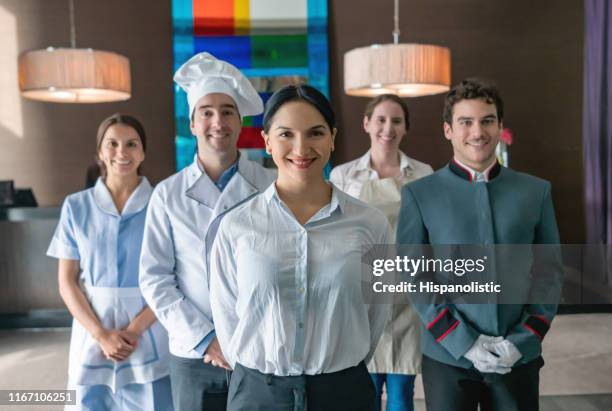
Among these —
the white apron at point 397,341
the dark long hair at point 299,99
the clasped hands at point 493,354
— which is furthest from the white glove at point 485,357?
the dark long hair at point 299,99

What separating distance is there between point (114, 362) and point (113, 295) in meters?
0.15

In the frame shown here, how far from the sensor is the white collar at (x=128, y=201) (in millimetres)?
1312

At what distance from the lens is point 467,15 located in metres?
3.33

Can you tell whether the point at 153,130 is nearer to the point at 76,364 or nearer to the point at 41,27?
the point at 41,27

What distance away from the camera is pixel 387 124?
1591 mm

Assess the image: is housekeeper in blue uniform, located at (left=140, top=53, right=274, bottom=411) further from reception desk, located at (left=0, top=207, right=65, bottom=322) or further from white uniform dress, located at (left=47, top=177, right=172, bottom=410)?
reception desk, located at (left=0, top=207, right=65, bottom=322)

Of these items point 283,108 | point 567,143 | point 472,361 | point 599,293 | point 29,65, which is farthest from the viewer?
point 567,143

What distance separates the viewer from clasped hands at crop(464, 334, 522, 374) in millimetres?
1040

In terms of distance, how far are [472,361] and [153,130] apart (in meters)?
2.73

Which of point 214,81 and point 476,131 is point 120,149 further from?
point 476,131

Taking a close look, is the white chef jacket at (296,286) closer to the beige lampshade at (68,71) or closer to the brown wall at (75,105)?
the beige lampshade at (68,71)

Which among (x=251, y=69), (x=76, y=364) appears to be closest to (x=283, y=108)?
(x=76, y=364)

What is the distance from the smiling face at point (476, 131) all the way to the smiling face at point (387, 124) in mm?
509

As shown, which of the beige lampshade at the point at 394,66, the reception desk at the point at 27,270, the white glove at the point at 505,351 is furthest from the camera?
the reception desk at the point at 27,270
